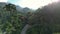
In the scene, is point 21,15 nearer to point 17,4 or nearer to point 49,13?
point 17,4

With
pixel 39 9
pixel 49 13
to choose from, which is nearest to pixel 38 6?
pixel 39 9

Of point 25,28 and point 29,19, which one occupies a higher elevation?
point 29,19

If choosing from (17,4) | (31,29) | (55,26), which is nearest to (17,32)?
(31,29)

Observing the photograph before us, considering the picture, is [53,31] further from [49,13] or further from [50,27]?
[49,13]

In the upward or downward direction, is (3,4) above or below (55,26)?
above

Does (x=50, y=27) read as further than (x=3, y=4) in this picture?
No

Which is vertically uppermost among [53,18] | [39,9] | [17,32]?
[39,9]
